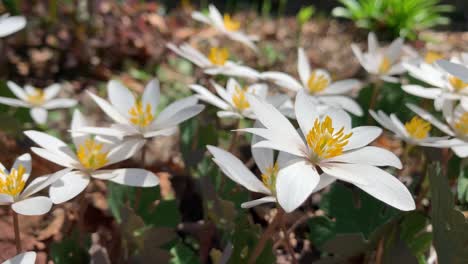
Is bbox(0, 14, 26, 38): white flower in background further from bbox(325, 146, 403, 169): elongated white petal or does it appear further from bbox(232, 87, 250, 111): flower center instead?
bbox(325, 146, 403, 169): elongated white petal

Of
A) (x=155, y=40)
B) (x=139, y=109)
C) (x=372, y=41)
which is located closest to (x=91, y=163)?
(x=139, y=109)

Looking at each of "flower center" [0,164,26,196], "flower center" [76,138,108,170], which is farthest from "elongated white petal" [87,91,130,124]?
"flower center" [0,164,26,196]

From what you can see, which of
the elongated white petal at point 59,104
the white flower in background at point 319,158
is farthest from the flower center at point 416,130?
the elongated white petal at point 59,104

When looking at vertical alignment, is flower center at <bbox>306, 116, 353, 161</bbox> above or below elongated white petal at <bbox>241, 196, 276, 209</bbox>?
above

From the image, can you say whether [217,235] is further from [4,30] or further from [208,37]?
[208,37]

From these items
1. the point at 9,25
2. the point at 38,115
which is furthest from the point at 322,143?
the point at 38,115

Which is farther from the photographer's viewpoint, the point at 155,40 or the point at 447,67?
the point at 155,40

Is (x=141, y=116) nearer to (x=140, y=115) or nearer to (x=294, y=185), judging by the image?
(x=140, y=115)

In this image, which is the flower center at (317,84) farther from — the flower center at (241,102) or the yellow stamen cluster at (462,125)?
the yellow stamen cluster at (462,125)
